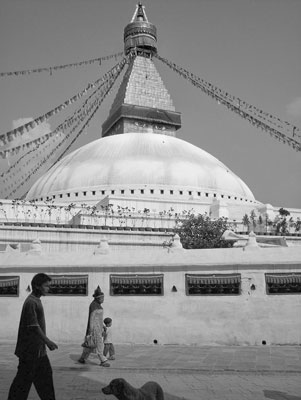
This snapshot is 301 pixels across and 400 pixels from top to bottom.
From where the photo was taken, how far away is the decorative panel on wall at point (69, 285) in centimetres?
1361

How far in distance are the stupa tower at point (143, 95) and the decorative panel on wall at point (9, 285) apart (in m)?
58.5

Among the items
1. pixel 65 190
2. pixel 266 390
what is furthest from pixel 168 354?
pixel 65 190

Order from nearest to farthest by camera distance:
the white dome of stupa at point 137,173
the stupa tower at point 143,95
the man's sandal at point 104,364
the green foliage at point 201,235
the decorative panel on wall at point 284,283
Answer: the man's sandal at point 104,364
the decorative panel on wall at point 284,283
the green foliage at point 201,235
the white dome of stupa at point 137,173
the stupa tower at point 143,95

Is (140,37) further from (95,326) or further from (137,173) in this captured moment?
(95,326)

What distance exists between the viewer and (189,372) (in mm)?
8992

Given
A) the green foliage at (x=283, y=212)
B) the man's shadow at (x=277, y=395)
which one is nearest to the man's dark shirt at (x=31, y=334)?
the man's shadow at (x=277, y=395)

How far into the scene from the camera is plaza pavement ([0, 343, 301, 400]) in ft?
24.3

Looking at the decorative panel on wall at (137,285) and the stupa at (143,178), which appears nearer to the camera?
the decorative panel on wall at (137,285)

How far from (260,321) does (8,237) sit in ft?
76.1

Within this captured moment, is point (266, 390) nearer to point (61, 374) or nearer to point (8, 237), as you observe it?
point (61, 374)

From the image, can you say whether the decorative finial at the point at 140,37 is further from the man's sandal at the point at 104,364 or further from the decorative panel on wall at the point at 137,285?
the man's sandal at the point at 104,364

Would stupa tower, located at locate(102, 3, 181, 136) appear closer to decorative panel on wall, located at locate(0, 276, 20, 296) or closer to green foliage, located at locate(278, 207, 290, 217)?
green foliage, located at locate(278, 207, 290, 217)

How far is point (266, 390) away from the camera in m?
7.57

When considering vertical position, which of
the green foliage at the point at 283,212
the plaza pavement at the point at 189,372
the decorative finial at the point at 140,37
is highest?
the decorative finial at the point at 140,37
